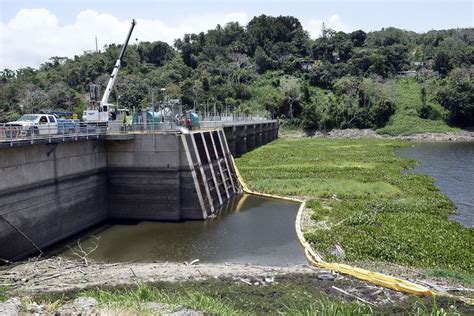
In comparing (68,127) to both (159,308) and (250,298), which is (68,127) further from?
(159,308)

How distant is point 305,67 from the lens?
16062 centimetres

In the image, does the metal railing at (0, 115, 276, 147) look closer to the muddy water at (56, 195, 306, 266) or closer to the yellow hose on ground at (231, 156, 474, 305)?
the muddy water at (56, 195, 306, 266)

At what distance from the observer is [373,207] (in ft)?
123

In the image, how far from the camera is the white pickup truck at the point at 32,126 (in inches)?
1095

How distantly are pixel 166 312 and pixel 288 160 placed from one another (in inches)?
2126

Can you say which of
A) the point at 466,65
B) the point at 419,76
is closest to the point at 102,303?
the point at 419,76

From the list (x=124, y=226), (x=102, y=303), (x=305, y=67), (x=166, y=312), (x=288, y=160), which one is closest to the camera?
(x=166, y=312)

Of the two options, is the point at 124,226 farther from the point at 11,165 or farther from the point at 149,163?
the point at 11,165

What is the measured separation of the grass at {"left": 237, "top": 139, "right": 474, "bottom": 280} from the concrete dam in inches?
379

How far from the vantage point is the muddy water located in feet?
92.1

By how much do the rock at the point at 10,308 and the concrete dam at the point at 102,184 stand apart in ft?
42.4

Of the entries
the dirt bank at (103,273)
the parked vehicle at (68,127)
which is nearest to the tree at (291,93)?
the parked vehicle at (68,127)

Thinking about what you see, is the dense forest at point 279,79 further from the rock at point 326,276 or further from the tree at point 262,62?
the rock at point 326,276

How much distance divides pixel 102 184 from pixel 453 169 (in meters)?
46.0
